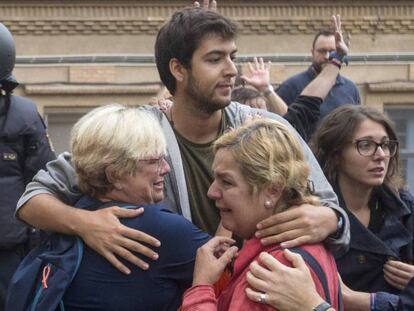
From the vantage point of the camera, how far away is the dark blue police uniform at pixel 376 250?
5105mm

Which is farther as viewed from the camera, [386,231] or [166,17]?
[166,17]

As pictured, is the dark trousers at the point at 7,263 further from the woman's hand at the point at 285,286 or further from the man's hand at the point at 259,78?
the woman's hand at the point at 285,286

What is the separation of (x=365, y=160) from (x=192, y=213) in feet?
3.46

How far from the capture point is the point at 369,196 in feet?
17.5

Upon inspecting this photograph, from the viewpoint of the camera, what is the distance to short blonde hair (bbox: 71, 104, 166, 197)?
3.96 metres

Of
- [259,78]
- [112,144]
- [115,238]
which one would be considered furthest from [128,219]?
[259,78]

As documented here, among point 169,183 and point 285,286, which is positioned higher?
point 169,183

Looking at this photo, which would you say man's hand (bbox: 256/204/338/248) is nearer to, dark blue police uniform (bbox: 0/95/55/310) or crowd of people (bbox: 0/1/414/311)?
crowd of people (bbox: 0/1/414/311)

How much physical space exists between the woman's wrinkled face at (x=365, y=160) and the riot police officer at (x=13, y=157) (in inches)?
75.6

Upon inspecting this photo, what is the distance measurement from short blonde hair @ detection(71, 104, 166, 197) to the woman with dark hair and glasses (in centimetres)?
134

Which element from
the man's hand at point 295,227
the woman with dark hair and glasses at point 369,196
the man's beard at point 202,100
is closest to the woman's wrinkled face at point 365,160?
the woman with dark hair and glasses at point 369,196

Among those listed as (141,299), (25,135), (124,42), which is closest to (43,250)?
(141,299)

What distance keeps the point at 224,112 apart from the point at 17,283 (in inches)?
44.7

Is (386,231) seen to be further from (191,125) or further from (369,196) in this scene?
(191,125)
